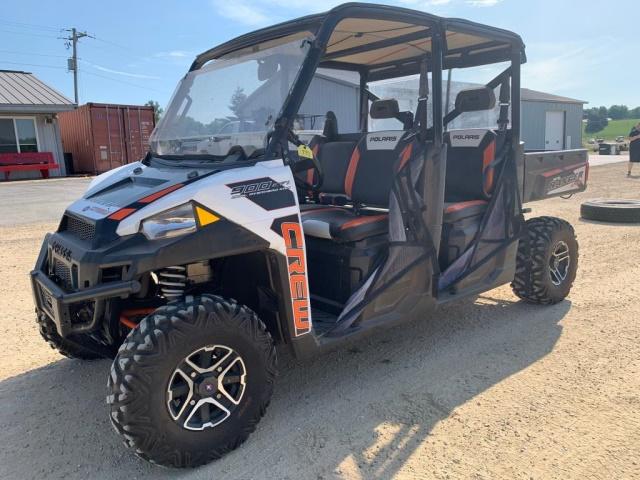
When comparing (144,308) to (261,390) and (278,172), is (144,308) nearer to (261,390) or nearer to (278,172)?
(261,390)

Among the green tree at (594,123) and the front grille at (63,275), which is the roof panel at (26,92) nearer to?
the front grille at (63,275)

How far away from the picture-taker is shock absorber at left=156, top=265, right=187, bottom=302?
2.94 m

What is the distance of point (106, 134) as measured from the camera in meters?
22.0

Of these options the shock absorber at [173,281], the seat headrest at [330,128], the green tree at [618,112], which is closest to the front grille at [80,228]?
the shock absorber at [173,281]

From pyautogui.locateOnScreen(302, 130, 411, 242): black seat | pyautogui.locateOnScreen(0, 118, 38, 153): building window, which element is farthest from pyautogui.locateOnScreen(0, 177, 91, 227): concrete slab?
pyautogui.locateOnScreen(302, 130, 411, 242): black seat

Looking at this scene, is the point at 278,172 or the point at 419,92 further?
the point at 419,92

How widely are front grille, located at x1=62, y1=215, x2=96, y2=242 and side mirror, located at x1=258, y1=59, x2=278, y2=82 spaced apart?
133cm

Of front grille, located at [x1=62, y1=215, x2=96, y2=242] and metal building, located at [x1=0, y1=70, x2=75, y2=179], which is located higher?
metal building, located at [x1=0, y1=70, x2=75, y2=179]

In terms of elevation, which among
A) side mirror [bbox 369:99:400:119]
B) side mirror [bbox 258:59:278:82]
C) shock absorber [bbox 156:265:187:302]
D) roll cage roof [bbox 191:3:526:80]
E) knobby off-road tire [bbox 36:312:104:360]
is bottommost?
knobby off-road tire [bbox 36:312:104:360]

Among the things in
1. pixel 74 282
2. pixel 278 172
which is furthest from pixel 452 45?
pixel 74 282

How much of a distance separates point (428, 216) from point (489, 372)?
3.60 feet

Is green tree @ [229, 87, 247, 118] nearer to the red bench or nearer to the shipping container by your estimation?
the shipping container

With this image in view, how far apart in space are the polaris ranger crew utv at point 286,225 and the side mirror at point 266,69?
0.01 metres

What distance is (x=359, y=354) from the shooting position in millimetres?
3924
